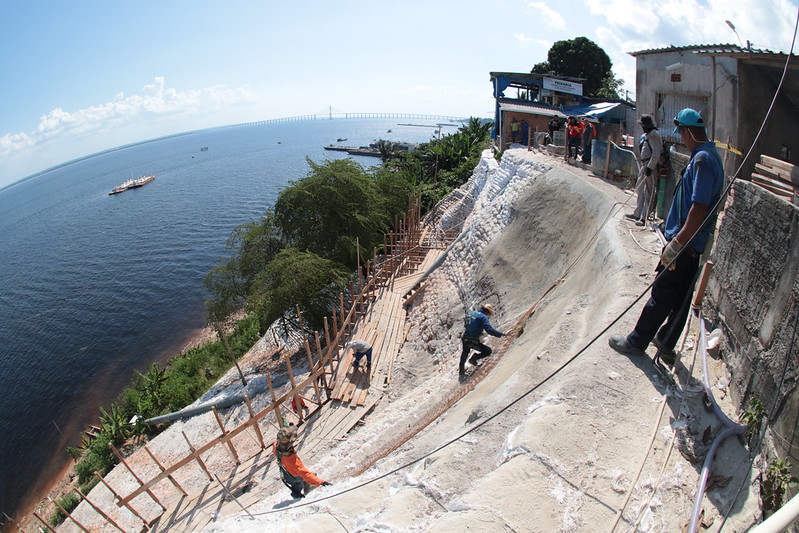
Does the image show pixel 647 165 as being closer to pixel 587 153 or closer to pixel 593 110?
pixel 587 153

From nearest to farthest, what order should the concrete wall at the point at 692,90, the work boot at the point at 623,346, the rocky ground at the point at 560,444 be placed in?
the rocky ground at the point at 560,444
the work boot at the point at 623,346
the concrete wall at the point at 692,90

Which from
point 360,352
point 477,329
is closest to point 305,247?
point 360,352

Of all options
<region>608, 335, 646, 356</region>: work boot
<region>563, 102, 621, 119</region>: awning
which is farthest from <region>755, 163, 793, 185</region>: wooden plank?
<region>563, 102, 621, 119</region>: awning

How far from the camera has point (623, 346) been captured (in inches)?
231

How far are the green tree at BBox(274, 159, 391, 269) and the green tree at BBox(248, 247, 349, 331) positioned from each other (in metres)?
1.94

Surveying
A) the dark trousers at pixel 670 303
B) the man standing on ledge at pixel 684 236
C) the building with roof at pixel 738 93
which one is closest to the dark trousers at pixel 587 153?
the building with roof at pixel 738 93

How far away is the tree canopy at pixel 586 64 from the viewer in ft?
140

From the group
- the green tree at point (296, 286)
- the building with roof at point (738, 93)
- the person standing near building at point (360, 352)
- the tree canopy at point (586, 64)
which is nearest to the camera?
the building with roof at point (738, 93)

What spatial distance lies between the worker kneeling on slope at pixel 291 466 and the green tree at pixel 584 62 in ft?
146

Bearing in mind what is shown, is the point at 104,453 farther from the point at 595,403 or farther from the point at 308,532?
the point at 595,403

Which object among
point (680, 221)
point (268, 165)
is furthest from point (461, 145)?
point (268, 165)

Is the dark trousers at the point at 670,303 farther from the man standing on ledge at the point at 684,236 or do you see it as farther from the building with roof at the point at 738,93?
the building with roof at the point at 738,93

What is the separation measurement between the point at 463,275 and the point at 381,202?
361 inches

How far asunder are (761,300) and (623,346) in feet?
4.97
